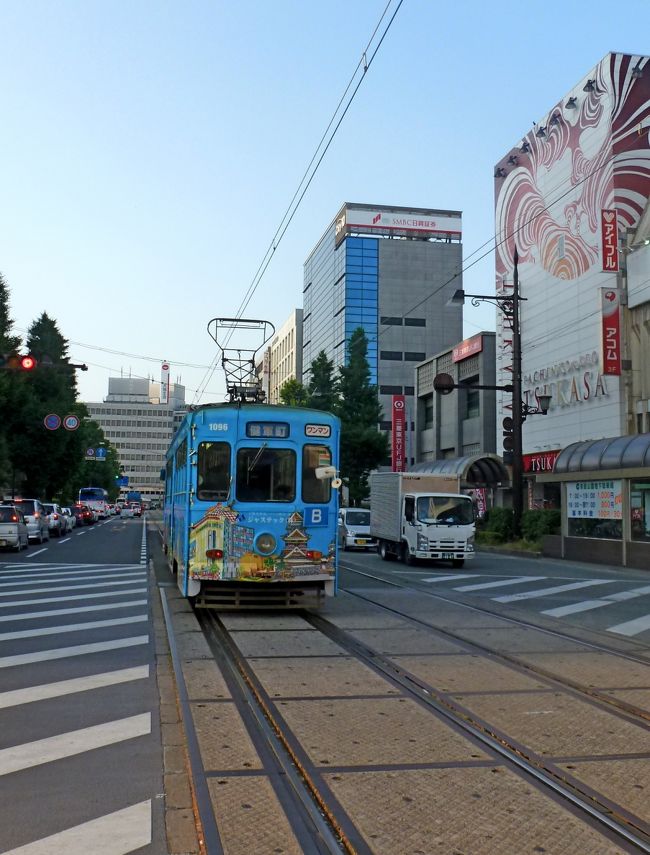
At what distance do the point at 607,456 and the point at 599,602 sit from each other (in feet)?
39.8

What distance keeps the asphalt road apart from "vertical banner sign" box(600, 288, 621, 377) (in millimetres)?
26928

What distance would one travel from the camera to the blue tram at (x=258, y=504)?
13.2 meters

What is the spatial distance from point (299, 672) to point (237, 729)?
240 centimetres

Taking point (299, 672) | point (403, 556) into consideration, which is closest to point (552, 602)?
point (299, 672)

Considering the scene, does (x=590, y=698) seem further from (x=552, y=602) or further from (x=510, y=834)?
(x=552, y=602)

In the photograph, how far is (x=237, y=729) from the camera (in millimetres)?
6773

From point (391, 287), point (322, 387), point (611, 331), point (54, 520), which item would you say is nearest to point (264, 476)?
point (611, 331)

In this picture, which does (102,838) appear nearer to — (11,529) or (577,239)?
(11,529)

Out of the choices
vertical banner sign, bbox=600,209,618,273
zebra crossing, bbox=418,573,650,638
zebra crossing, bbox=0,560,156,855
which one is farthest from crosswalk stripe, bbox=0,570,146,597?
vertical banner sign, bbox=600,209,618,273

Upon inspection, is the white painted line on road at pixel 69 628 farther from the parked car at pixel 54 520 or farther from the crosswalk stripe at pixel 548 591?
the parked car at pixel 54 520

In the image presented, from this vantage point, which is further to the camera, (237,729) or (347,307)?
(347,307)

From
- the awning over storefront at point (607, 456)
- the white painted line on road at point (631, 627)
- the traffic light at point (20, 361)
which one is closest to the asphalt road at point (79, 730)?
the white painted line on road at point (631, 627)

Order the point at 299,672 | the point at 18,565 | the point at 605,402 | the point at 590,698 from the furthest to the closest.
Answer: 1. the point at 605,402
2. the point at 18,565
3. the point at 299,672
4. the point at 590,698

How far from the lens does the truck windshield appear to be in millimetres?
25094
